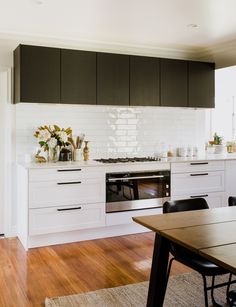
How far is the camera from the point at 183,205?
2961 mm

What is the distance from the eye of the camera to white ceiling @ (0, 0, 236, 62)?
11.7 ft

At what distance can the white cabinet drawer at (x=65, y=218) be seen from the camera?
4.22 metres

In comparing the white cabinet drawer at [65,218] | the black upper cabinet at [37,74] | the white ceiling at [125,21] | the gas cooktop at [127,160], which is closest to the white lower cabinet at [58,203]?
the white cabinet drawer at [65,218]

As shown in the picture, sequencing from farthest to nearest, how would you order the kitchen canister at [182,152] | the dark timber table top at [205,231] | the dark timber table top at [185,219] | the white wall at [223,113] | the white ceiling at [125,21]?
1. the white wall at [223,113]
2. the kitchen canister at [182,152]
3. the white ceiling at [125,21]
4. the dark timber table top at [185,219]
5. the dark timber table top at [205,231]

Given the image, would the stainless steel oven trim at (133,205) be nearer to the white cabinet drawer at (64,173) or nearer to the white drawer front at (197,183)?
the white drawer front at (197,183)

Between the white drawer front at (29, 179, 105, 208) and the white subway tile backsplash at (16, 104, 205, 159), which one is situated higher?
the white subway tile backsplash at (16, 104, 205, 159)

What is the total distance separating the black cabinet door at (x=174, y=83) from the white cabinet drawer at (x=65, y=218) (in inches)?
70.5

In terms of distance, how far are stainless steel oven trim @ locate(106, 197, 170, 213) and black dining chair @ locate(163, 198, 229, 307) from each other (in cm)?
177

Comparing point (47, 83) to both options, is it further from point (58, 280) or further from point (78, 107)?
point (58, 280)

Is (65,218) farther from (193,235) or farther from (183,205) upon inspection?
(193,235)

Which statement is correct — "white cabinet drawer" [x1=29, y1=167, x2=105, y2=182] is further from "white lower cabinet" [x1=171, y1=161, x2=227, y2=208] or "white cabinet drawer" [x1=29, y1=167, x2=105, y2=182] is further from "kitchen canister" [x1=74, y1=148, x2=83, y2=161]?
"white lower cabinet" [x1=171, y1=161, x2=227, y2=208]

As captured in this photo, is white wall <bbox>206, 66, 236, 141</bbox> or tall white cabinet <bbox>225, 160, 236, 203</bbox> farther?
white wall <bbox>206, 66, 236, 141</bbox>

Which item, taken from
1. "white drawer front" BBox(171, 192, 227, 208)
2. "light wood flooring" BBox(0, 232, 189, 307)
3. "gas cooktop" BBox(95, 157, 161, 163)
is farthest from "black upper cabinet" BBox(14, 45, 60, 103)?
"white drawer front" BBox(171, 192, 227, 208)

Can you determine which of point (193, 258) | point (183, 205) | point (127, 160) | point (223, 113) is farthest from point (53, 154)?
point (223, 113)
